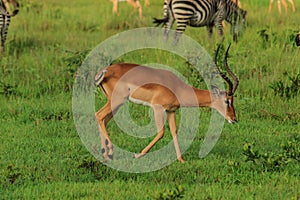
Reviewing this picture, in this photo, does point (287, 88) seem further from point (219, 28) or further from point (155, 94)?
point (219, 28)

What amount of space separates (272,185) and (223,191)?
0.40 m

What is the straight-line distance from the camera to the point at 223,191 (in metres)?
6.00

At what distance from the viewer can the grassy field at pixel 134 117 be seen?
6156 millimetres

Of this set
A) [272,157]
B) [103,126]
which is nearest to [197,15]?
[103,126]

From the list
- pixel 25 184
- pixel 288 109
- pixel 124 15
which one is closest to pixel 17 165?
pixel 25 184

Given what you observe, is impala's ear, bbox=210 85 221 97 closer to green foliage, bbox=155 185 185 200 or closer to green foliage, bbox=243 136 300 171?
green foliage, bbox=243 136 300 171

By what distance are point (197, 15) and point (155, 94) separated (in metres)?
5.43

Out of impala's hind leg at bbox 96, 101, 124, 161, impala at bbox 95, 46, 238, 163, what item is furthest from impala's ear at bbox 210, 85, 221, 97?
impala's hind leg at bbox 96, 101, 124, 161

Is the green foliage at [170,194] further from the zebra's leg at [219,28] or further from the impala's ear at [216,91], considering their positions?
the zebra's leg at [219,28]

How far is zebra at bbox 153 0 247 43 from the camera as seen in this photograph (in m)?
12.0

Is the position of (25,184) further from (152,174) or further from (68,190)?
(152,174)

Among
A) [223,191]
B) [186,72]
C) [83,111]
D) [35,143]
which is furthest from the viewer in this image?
[186,72]

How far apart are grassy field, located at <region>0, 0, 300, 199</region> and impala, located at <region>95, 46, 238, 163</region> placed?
0.31m

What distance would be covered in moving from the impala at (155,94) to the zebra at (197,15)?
15.8 ft
